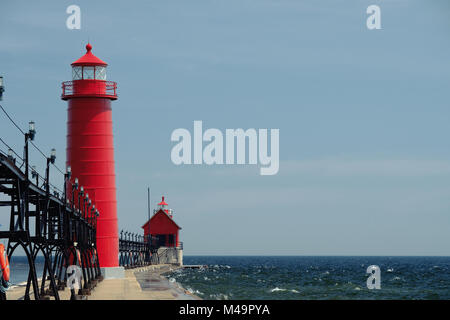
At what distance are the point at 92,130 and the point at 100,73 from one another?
14.4 feet

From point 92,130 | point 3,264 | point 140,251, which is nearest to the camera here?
point 3,264

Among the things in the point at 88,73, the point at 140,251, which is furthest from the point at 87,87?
the point at 140,251

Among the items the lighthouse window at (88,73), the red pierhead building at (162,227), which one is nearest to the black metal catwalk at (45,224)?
the lighthouse window at (88,73)

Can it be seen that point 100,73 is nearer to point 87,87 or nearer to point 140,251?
point 87,87

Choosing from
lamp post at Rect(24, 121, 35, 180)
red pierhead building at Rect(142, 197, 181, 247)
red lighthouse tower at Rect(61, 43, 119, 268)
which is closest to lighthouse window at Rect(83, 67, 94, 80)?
red lighthouse tower at Rect(61, 43, 119, 268)

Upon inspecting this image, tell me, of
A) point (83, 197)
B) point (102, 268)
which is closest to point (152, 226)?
point (102, 268)

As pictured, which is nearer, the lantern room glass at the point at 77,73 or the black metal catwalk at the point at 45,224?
the black metal catwalk at the point at 45,224

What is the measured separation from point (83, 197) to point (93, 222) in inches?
231

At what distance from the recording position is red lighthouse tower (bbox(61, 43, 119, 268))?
169 ft

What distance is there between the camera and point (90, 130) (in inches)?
2035

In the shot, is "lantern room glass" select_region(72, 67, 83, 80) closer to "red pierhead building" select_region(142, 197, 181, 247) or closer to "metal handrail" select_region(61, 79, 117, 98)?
"metal handrail" select_region(61, 79, 117, 98)

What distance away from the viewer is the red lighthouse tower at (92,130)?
51656 millimetres

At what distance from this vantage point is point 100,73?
52875 millimetres

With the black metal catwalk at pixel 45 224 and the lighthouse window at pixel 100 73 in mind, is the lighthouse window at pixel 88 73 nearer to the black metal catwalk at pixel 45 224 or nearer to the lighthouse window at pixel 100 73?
the lighthouse window at pixel 100 73
